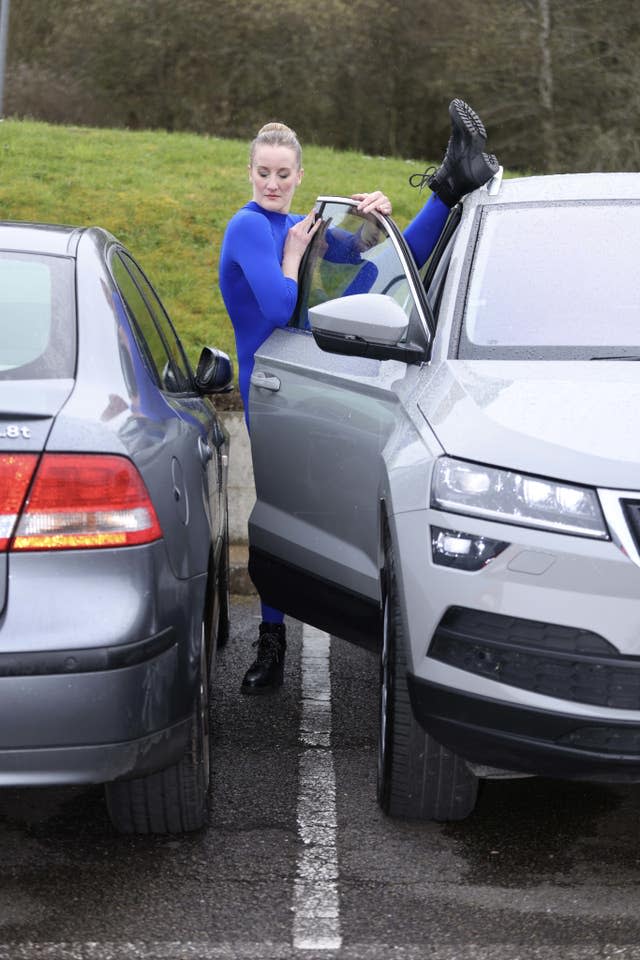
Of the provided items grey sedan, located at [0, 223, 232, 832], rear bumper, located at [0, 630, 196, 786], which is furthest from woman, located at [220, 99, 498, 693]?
rear bumper, located at [0, 630, 196, 786]

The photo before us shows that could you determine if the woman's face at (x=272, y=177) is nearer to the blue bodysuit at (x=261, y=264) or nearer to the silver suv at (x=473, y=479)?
the blue bodysuit at (x=261, y=264)

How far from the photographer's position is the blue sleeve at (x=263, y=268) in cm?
536

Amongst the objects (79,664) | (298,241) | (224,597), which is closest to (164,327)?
(298,241)

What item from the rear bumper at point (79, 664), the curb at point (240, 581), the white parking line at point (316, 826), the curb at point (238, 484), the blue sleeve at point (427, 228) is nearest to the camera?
the rear bumper at point (79, 664)

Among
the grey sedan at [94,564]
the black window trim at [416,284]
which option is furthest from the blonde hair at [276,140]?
the grey sedan at [94,564]

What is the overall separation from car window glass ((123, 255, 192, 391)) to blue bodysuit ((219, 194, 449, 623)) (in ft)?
0.95

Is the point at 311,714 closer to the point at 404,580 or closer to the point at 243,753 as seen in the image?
the point at 243,753

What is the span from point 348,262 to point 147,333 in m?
1.21

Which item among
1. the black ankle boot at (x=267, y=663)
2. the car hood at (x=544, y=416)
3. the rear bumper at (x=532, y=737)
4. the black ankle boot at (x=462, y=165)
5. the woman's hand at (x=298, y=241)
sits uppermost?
the black ankle boot at (x=462, y=165)

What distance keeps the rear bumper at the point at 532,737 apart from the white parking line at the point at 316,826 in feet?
1.56

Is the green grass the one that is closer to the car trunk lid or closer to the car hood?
the car hood

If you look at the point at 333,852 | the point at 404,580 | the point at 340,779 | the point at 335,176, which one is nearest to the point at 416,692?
the point at 404,580

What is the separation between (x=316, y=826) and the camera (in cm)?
411

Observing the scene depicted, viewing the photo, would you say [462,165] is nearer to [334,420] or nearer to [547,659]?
[334,420]
